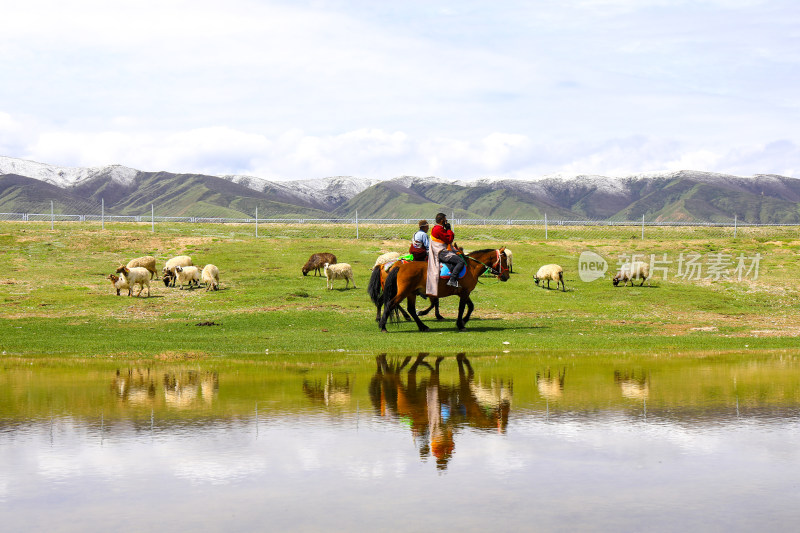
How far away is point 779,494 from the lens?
25.4 feet

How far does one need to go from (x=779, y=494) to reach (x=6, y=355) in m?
19.2

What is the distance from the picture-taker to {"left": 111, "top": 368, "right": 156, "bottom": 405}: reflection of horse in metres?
13.5

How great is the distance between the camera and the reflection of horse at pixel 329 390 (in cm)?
1335

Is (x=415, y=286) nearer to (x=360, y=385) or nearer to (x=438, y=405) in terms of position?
(x=360, y=385)

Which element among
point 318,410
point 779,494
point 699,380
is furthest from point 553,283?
point 779,494

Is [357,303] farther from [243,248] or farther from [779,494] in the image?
[779,494]

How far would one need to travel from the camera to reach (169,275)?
4166 centimetres

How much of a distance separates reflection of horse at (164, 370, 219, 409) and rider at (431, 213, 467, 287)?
10858 mm

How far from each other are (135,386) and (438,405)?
6.22 m

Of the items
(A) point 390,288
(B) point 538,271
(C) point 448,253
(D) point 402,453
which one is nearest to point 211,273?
(A) point 390,288

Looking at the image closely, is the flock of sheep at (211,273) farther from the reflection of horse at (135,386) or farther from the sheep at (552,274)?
the reflection of horse at (135,386)

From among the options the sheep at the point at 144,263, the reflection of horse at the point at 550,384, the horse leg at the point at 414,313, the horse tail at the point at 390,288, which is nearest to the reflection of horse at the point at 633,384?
the reflection of horse at the point at 550,384

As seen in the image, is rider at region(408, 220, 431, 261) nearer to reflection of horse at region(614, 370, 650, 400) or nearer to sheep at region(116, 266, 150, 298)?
reflection of horse at region(614, 370, 650, 400)

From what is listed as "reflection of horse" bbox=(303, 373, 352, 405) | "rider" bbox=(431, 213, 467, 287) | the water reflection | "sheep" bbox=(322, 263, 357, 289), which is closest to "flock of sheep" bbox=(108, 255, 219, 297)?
"sheep" bbox=(322, 263, 357, 289)
